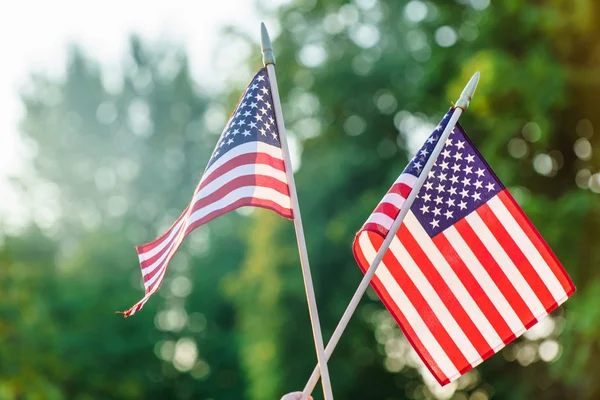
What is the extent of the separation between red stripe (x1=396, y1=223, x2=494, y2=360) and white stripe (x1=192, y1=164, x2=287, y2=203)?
777mm

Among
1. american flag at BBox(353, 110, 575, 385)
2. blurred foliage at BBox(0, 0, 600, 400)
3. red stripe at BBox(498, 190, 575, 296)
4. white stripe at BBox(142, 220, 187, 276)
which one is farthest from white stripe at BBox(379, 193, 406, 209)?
blurred foliage at BBox(0, 0, 600, 400)

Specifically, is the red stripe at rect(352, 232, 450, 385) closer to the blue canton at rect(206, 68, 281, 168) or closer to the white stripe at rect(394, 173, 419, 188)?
the white stripe at rect(394, 173, 419, 188)

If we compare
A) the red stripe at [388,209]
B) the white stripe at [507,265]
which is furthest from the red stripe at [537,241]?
the red stripe at [388,209]

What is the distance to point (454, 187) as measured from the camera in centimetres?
556

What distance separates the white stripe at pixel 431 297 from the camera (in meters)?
5.61

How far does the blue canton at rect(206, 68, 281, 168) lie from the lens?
17.9 feet

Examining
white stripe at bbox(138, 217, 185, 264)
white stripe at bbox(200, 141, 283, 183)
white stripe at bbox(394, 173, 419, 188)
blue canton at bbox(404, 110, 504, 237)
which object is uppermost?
white stripe at bbox(200, 141, 283, 183)

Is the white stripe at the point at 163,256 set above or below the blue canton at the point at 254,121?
below

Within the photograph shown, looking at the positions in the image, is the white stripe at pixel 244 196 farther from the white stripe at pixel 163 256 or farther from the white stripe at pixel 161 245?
the white stripe at pixel 161 245

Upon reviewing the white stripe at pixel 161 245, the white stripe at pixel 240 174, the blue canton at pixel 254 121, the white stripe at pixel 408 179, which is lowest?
the white stripe at pixel 408 179

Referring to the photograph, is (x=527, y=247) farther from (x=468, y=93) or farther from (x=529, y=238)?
(x=468, y=93)

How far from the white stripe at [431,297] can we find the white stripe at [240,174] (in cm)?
78

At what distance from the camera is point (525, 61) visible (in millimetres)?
15633

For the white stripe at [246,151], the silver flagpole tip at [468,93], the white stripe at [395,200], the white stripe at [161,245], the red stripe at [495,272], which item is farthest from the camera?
the red stripe at [495,272]
